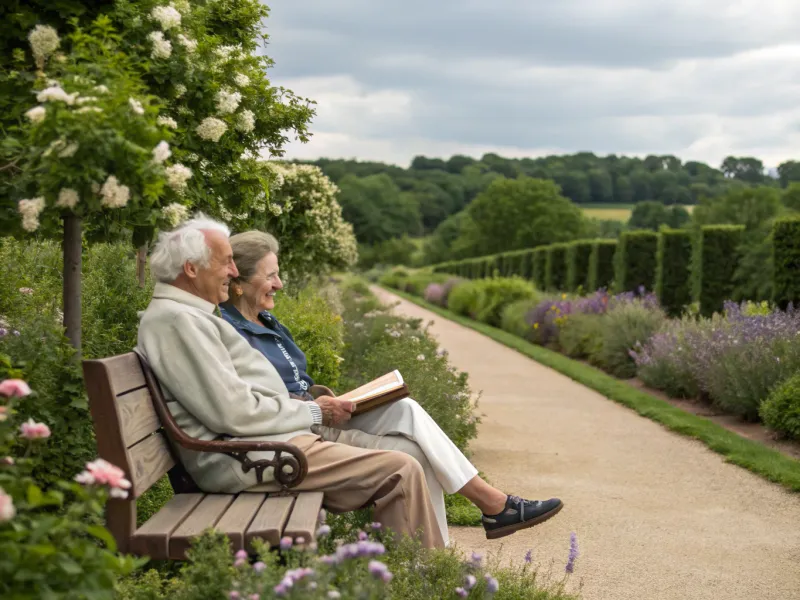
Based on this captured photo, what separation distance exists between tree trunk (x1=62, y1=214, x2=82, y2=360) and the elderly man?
0.98 feet

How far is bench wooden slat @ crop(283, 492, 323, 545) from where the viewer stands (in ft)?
10.1

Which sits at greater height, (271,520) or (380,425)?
(380,425)

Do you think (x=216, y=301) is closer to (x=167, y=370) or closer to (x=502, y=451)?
(x=167, y=370)

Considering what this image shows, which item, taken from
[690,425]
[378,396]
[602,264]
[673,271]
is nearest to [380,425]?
[378,396]

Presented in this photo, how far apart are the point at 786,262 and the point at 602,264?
409 inches

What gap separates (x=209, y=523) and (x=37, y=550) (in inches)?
45.4

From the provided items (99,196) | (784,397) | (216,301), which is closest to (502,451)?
(784,397)

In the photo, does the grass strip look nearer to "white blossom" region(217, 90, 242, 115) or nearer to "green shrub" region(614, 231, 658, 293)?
"white blossom" region(217, 90, 242, 115)

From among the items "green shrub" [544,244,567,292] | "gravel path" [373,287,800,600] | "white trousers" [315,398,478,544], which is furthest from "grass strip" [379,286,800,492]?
"green shrub" [544,244,567,292]

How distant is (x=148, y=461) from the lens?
3.44 metres

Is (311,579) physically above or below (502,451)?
above

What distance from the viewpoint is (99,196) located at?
3.05 metres

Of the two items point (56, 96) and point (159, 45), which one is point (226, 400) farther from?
point (159, 45)

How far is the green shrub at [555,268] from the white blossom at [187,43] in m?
25.2
